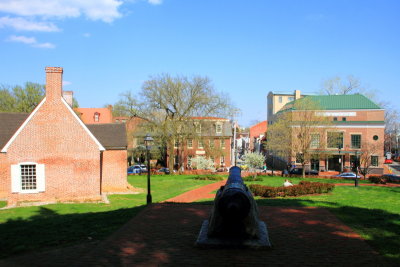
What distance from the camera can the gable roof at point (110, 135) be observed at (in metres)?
25.8

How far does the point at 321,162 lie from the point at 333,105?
7.81m

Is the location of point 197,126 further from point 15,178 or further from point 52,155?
point 15,178

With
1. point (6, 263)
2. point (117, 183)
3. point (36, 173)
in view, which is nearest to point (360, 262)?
point (6, 263)

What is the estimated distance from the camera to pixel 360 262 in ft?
22.8

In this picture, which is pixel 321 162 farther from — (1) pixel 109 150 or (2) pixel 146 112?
(1) pixel 109 150

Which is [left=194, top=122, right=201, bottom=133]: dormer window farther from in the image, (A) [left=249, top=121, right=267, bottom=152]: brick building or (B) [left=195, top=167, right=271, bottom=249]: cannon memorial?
(A) [left=249, top=121, right=267, bottom=152]: brick building

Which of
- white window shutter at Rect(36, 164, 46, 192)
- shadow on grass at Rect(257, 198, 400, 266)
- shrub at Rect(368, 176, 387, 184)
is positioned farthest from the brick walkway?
shrub at Rect(368, 176, 387, 184)

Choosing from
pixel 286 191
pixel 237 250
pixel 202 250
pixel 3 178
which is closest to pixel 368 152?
pixel 286 191

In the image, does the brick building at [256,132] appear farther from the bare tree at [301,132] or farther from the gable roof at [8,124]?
the gable roof at [8,124]

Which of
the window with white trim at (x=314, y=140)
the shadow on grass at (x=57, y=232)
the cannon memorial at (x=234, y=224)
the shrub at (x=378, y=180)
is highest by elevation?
the window with white trim at (x=314, y=140)

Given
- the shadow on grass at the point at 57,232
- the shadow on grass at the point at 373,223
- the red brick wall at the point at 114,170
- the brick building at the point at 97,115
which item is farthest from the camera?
the brick building at the point at 97,115

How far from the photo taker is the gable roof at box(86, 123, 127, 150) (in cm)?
2584

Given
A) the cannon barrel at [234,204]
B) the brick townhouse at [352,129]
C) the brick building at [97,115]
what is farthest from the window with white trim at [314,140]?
the brick building at [97,115]

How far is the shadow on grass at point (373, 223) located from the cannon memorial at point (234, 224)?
256 centimetres
